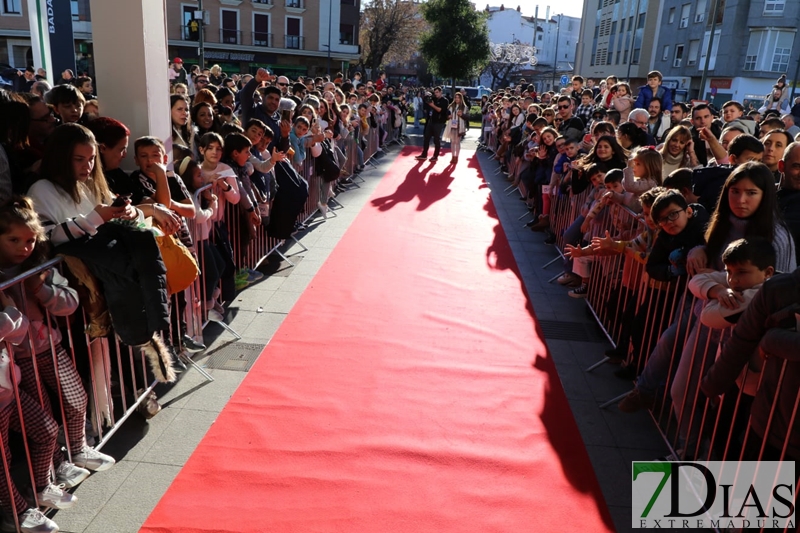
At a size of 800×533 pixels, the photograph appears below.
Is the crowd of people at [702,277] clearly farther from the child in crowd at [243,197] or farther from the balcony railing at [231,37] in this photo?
the balcony railing at [231,37]

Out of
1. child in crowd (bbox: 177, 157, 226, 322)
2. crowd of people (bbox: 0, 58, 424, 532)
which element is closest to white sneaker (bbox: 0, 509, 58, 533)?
crowd of people (bbox: 0, 58, 424, 532)

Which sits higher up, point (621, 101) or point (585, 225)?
point (621, 101)

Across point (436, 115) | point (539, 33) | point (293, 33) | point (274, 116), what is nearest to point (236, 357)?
point (274, 116)

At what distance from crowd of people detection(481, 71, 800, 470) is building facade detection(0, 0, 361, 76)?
43250 mm

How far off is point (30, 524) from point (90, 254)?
4.33 ft

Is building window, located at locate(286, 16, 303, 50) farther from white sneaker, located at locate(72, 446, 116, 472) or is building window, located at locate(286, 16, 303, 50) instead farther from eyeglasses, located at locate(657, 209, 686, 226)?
white sneaker, located at locate(72, 446, 116, 472)

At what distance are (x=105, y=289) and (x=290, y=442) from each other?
141cm

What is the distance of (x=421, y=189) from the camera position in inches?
508

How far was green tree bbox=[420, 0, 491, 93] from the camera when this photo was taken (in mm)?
35375

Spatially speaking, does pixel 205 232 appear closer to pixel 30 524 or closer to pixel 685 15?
pixel 30 524

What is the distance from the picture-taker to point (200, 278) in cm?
511

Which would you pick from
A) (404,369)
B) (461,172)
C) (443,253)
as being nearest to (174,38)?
(461,172)

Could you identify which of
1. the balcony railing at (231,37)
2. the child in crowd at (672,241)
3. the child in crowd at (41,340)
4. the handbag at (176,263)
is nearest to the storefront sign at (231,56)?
the balcony railing at (231,37)

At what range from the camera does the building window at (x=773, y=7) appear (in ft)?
117
